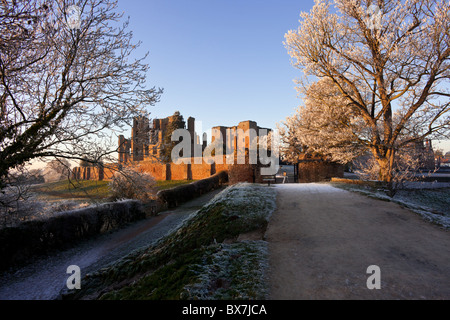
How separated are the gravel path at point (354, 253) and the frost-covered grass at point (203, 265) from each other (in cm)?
33

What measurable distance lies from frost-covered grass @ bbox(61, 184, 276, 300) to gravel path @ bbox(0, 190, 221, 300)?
40.6 inches

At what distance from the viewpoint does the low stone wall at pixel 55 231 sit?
727 cm

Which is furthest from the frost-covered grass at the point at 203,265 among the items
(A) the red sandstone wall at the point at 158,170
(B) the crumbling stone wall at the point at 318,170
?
(A) the red sandstone wall at the point at 158,170

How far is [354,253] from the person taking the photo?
163 inches

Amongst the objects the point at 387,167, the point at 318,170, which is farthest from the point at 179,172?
the point at 387,167

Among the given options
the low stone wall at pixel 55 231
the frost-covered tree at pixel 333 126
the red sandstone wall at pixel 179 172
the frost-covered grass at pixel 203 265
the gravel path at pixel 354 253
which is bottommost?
the low stone wall at pixel 55 231

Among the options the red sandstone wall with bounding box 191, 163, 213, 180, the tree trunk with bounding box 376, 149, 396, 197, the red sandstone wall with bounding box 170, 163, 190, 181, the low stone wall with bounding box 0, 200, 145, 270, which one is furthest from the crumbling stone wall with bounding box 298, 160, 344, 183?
the red sandstone wall with bounding box 170, 163, 190, 181

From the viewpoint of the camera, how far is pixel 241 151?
21.7m

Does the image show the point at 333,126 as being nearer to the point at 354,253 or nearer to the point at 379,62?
the point at 379,62

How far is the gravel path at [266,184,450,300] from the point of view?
303 centimetres

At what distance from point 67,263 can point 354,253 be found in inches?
316

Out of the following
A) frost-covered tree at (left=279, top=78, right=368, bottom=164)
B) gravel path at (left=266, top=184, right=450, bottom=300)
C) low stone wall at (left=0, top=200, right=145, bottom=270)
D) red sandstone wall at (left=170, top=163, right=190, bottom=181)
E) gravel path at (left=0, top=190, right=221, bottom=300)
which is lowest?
gravel path at (left=0, top=190, right=221, bottom=300)

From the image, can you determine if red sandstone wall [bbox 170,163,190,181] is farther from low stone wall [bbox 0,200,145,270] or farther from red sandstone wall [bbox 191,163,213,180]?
low stone wall [bbox 0,200,145,270]

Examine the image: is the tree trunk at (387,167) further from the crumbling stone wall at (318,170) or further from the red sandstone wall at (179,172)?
the red sandstone wall at (179,172)
